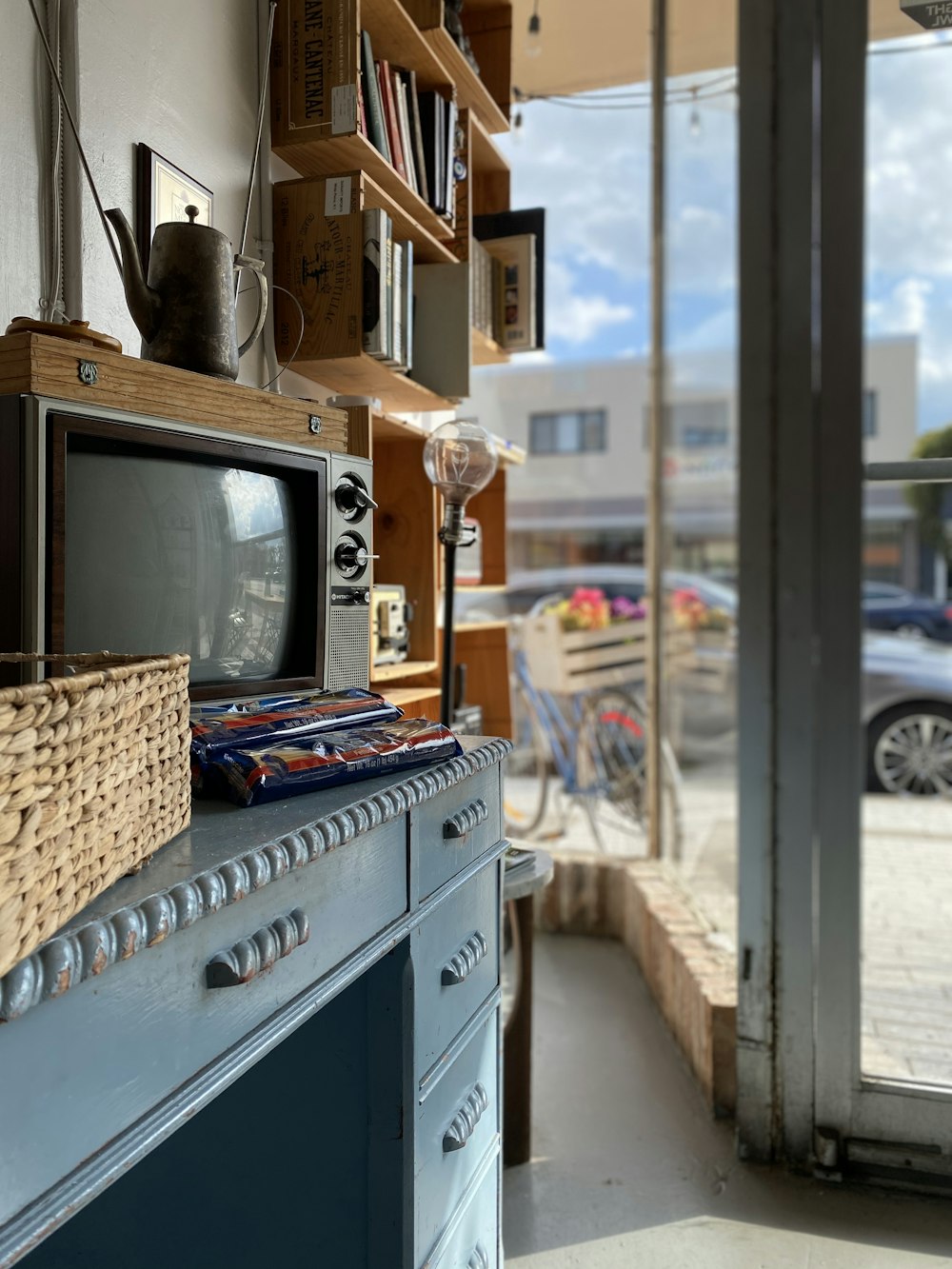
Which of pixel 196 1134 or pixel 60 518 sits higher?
pixel 60 518

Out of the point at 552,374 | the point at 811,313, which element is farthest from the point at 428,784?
the point at 552,374

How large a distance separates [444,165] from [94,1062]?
5.85 feet

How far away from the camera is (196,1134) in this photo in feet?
3.36

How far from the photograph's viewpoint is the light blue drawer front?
3.30 ft

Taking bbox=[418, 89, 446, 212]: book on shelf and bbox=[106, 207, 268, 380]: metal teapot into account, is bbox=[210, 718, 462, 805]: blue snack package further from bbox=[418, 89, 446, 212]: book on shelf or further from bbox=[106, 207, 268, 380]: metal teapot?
bbox=[418, 89, 446, 212]: book on shelf

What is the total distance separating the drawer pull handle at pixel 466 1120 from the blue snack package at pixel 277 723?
474 millimetres

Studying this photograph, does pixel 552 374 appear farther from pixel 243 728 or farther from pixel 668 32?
pixel 243 728

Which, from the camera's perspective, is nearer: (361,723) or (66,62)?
(361,723)

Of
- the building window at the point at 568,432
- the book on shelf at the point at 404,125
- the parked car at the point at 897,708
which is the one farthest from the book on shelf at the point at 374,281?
the building window at the point at 568,432

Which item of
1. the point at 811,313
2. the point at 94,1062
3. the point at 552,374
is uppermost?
the point at 552,374

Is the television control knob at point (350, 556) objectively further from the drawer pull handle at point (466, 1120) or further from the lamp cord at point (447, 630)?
the drawer pull handle at point (466, 1120)

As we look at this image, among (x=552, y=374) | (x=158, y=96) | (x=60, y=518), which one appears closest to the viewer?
(x=60, y=518)

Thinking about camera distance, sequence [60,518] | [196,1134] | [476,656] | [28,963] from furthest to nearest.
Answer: [476,656], [196,1134], [60,518], [28,963]

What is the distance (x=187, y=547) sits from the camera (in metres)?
1.04
